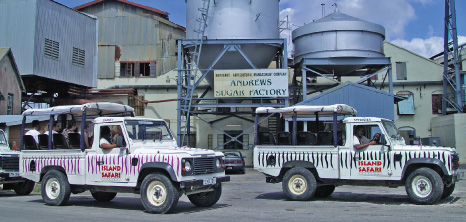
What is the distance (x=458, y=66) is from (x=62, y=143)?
31.8 meters

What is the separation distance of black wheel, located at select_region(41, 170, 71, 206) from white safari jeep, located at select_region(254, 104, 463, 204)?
5.21 meters

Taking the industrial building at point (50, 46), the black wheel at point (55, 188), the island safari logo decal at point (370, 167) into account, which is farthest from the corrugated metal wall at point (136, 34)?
the island safari logo decal at point (370, 167)

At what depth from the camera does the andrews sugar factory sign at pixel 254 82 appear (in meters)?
28.2

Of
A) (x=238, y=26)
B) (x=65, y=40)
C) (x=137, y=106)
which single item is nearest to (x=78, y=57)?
(x=65, y=40)

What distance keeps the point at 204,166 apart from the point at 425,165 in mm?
5662

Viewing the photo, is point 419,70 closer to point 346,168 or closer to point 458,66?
point 458,66

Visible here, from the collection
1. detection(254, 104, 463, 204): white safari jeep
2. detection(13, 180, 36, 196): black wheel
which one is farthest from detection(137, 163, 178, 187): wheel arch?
detection(13, 180, 36, 196): black wheel

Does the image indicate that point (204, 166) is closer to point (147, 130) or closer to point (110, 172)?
point (147, 130)

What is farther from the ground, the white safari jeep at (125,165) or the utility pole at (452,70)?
the utility pole at (452,70)

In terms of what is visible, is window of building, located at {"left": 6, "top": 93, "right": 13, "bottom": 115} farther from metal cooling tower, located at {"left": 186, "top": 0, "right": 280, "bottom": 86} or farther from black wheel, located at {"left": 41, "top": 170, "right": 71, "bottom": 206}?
black wheel, located at {"left": 41, "top": 170, "right": 71, "bottom": 206}

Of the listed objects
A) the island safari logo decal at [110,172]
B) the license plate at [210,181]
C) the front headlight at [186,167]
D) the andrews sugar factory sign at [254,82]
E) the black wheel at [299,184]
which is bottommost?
the black wheel at [299,184]

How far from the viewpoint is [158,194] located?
33.5 ft

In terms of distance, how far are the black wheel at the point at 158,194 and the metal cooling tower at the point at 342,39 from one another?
69.1ft

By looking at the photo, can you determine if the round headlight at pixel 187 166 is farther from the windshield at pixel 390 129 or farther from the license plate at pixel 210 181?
the windshield at pixel 390 129
